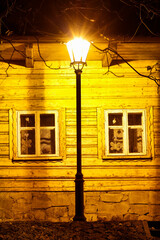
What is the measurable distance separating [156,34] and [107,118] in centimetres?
255

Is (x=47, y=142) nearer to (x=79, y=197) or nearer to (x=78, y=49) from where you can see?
(x=79, y=197)

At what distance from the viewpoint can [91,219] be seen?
7.83 meters

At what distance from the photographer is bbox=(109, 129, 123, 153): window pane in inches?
314

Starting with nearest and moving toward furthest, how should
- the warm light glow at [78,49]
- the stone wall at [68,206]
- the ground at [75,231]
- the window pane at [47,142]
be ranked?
the ground at [75,231]
the warm light glow at [78,49]
the stone wall at [68,206]
the window pane at [47,142]

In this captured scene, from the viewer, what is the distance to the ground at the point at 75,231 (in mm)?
5348

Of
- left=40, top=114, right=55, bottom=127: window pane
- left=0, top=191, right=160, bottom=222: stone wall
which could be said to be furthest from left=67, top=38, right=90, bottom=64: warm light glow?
left=0, top=191, right=160, bottom=222: stone wall

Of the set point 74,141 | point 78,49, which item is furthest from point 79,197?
point 78,49

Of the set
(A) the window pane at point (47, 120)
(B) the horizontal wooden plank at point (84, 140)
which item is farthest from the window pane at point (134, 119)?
(A) the window pane at point (47, 120)

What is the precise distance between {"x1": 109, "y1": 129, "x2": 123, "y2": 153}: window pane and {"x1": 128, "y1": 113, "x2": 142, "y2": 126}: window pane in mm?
444

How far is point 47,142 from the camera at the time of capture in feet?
26.1

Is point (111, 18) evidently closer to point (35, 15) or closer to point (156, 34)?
point (156, 34)

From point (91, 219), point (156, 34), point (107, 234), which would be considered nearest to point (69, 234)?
point (107, 234)

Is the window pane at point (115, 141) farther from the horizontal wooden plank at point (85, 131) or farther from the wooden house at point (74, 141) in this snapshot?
the horizontal wooden plank at point (85, 131)

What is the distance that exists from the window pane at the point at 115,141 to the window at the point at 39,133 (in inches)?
59.8
